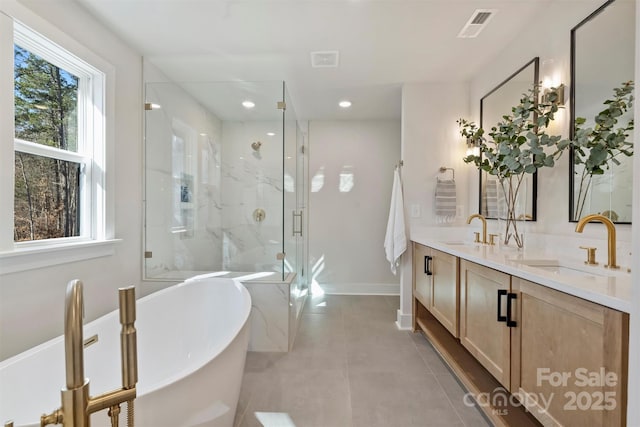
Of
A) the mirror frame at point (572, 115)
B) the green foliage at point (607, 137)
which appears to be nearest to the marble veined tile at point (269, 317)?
the mirror frame at point (572, 115)

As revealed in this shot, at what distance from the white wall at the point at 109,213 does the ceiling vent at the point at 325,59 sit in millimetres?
1443

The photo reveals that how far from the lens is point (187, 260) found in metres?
2.94

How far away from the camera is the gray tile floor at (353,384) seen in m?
1.63

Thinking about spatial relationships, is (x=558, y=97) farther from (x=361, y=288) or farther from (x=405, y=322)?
(x=361, y=288)

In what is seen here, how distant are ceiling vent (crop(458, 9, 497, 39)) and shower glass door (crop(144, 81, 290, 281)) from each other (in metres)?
1.54

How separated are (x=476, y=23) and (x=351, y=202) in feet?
8.32

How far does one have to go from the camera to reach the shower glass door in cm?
273

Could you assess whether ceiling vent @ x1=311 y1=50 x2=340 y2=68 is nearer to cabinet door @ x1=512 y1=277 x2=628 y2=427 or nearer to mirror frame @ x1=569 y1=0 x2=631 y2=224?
mirror frame @ x1=569 y1=0 x2=631 y2=224

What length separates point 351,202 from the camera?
4.17 metres

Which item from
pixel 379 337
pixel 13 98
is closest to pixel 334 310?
pixel 379 337

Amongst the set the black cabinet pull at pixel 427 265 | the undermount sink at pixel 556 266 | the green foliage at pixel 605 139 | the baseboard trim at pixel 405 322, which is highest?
the green foliage at pixel 605 139

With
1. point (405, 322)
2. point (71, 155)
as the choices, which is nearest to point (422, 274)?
point (405, 322)

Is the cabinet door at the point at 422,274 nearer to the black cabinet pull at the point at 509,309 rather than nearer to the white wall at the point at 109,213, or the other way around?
the black cabinet pull at the point at 509,309

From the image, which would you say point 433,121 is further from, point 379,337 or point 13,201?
point 13,201
